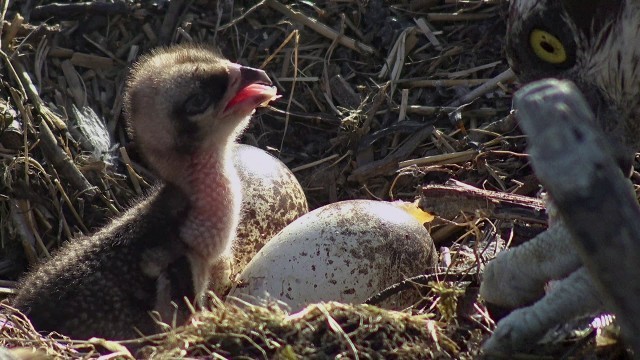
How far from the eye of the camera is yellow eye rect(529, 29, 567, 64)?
11.3ft

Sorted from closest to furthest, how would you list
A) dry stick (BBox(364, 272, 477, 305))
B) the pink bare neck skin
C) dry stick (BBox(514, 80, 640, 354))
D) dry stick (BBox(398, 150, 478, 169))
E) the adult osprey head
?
1. dry stick (BBox(514, 80, 640, 354))
2. the adult osprey head
3. dry stick (BBox(364, 272, 477, 305))
4. the pink bare neck skin
5. dry stick (BBox(398, 150, 478, 169))

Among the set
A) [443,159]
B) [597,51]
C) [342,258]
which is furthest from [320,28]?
[597,51]

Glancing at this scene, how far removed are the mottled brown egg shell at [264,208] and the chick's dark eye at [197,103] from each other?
512 millimetres

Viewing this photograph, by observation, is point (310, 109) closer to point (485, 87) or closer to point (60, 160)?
point (485, 87)

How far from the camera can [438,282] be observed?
365cm

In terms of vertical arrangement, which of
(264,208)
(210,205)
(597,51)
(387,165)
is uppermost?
(597,51)

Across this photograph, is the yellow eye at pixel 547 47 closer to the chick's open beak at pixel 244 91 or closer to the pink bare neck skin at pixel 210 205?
the chick's open beak at pixel 244 91

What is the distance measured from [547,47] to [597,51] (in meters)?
0.16

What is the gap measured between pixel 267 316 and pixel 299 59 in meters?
2.64

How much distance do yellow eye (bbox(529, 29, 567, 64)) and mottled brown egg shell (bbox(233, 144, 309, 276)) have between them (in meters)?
1.48

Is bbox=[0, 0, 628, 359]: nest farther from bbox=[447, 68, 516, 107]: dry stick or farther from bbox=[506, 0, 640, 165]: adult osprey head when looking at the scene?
bbox=[506, 0, 640, 165]: adult osprey head

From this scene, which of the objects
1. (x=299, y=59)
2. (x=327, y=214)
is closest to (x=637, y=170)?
(x=327, y=214)

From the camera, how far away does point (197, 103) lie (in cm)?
429

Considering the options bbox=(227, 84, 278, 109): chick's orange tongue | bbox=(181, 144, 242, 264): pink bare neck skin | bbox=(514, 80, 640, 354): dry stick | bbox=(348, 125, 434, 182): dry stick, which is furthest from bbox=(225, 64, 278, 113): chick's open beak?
bbox=(514, 80, 640, 354): dry stick
